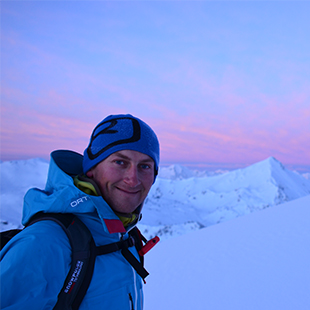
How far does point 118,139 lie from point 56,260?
2.14 feet

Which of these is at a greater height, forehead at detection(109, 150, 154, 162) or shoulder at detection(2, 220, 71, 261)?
forehead at detection(109, 150, 154, 162)

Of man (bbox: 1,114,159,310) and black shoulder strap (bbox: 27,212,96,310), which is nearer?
man (bbox: 1,114,159,310)

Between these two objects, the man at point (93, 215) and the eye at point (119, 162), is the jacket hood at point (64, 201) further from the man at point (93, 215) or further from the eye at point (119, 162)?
the eye at point (119, 162)

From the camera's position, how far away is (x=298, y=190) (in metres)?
58.1

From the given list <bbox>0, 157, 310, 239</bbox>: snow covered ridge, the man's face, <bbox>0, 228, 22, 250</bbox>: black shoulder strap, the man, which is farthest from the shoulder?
<bbox>0, 157, 310, 239</bbox>: snow covered ridge

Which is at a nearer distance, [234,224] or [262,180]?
[234,224]

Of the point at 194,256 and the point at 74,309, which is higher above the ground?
the point at 74,309

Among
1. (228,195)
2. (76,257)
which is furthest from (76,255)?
(228,195)

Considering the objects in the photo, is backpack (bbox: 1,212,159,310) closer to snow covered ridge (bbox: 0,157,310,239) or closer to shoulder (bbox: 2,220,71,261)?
shoulder (bbox: 2,220,71,261)

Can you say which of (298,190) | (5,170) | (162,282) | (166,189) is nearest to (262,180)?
(298,190)

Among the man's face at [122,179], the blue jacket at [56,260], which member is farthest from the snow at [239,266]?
the man's face at [122,179]

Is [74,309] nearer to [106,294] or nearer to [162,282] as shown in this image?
[106,294]

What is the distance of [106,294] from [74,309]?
14cm

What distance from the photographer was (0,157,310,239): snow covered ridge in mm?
31031
